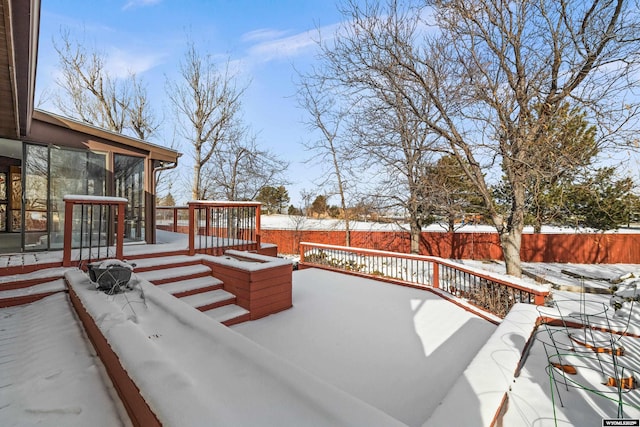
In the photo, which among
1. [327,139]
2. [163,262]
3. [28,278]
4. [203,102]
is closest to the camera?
[28,278]

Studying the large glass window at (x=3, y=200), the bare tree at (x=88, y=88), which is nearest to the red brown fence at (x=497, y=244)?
the bare tree at (x=88, y=88)

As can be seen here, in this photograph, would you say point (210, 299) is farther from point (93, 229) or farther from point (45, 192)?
point (45, 192)

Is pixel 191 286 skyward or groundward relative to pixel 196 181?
groundward

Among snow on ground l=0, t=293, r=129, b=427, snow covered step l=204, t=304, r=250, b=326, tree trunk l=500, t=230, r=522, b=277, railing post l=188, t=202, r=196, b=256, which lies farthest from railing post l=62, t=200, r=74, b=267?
tree trunk l=500, t=230, r=522, b=277

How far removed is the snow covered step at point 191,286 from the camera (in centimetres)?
353

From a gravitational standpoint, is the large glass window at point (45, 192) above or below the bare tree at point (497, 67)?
below

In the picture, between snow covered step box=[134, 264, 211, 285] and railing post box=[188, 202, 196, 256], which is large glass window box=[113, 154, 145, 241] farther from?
snow covered step box=[134, 264, 211, 285]

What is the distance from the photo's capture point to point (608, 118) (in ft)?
19.1

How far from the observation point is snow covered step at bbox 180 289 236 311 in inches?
135

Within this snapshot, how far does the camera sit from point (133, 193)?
19.1 feet

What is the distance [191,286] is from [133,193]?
3412mm

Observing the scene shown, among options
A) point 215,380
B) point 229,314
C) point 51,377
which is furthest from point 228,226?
point 215,380

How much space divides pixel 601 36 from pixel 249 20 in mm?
9083

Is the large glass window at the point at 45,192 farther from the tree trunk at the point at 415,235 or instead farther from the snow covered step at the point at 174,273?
the tree trunk at the point at 415,235
